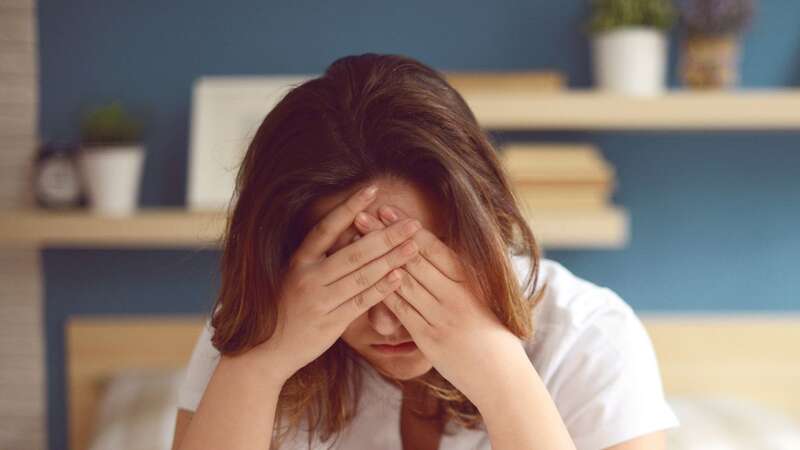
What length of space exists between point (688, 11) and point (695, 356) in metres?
0.85

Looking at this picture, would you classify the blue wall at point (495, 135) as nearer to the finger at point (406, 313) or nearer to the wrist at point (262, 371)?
the wrist at point (262, 371)

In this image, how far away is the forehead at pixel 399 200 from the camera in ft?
3.54

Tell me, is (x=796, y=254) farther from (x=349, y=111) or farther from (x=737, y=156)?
(x=349, y=111)

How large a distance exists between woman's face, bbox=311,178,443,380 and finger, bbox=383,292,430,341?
0.08ft

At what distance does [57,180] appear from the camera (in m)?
2.37

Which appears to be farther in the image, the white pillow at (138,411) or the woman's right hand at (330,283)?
the white pillow at (138,411)

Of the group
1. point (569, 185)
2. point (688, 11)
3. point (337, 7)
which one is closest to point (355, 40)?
point (337, 7)

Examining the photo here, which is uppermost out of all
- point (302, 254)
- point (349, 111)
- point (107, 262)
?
point (349, 111)

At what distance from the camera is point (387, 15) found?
2.45 meters

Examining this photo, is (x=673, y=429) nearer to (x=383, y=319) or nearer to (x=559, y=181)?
(x=559, y=181)

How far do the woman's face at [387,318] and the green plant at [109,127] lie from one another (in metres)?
1.25

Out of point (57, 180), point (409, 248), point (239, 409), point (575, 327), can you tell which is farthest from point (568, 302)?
point (57, 180)

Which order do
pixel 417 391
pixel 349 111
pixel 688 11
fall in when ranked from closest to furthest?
1. pixel 349 111
2. pixel 417 391
3. pixel 688 11

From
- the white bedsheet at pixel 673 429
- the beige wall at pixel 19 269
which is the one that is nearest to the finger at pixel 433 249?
the white bedsheet at pixel 673 429
